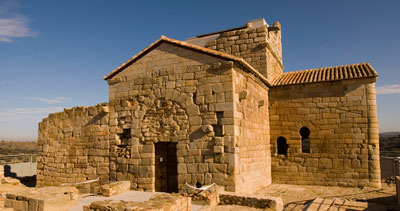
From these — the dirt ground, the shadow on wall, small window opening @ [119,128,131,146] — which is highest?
small window opening @ [119,128,131,146]

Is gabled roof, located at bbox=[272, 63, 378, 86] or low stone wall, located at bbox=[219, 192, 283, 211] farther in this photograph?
gabled roof, located at bbox=[272, 63, 378, 86]

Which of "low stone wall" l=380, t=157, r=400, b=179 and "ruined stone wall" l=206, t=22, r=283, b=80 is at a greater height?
"ruined stone wall" l=206, t=22, r=283, b=80

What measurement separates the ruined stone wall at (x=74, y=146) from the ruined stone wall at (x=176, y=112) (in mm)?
610

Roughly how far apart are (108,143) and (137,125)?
146 centimetres

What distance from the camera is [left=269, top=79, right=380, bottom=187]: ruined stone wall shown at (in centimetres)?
1030

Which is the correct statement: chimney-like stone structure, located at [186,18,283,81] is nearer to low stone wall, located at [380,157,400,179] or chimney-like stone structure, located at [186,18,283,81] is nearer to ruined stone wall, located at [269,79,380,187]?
ruined stone wall, located at [269,79,380,187]

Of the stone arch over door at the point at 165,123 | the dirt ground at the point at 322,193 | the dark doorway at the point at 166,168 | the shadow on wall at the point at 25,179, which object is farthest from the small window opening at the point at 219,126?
the shadow on wall at the point at 25,179

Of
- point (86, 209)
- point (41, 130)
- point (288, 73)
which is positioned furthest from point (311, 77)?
point (41, 130)

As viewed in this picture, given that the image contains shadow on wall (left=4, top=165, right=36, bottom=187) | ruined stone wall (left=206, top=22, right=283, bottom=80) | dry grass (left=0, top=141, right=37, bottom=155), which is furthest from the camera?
dry grass (left=0, top=141, right=37, bottom=155)

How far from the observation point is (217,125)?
8375mm

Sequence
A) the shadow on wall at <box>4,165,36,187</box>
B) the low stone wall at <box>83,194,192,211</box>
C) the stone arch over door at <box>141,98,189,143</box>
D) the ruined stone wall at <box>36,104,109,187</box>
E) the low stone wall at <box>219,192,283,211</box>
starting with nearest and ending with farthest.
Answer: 1. the low stone wall at <box>83,194,192,211</box>
2. the low stone wall at <box>219,192,283,211</box>
3. the stone arch over door at <box>141,98,189,143</box>
4. the ruined stone wall at <box>36,104,109,187</box>
5. the shadow on wall at <box>4,165,36,187</box>

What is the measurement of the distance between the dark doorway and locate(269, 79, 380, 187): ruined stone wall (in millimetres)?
4003

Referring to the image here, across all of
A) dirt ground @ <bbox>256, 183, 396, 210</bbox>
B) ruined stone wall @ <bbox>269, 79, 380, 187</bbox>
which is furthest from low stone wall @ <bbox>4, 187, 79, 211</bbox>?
ruined stone wall @ <bbox>269, 79, 380, 187</bbox>

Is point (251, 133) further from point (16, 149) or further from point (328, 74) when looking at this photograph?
point (16, 149)
